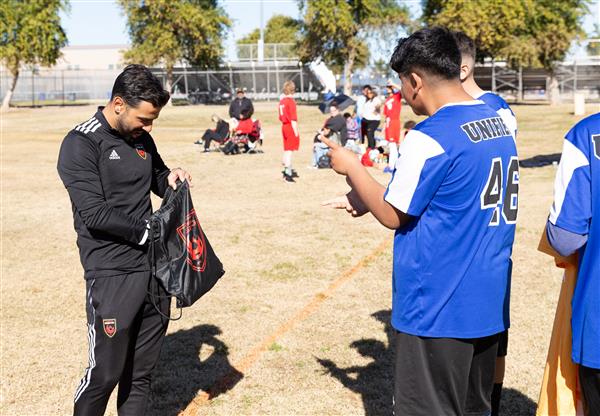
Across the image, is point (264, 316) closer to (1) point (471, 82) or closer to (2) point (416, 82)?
(1) point (471, 82)

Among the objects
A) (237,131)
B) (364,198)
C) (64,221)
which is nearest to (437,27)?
(364,198)

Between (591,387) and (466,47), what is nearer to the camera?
(591,387)

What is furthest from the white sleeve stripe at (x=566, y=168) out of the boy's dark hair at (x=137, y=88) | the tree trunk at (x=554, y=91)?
the tree trunk at (x=554, y=91)

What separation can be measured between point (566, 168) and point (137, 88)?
6.54ft

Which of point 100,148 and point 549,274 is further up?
point 100,148

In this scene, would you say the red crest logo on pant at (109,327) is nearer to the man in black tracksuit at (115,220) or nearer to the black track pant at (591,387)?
the man in black tracksuit at (115,220)

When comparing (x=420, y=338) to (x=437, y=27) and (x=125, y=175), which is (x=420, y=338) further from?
(x=125, y=175)

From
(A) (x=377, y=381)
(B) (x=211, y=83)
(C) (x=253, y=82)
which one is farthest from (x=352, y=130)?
(B) (x=211, y=83)

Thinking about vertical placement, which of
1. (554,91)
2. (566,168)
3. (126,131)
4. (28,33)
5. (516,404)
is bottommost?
(516,404)

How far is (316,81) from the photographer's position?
59.8m

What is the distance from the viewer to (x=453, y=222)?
9.20 feet

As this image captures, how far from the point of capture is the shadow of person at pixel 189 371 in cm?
500

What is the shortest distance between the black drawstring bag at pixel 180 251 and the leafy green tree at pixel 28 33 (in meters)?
47.9

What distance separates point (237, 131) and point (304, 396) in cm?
1635
